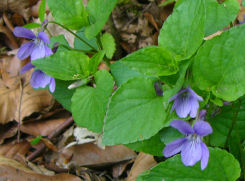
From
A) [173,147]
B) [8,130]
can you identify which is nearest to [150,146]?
[173,147]

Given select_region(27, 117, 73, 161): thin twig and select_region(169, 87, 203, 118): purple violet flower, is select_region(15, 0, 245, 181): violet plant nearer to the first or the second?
select_region(169, 87, 203, 118): purple violet flower

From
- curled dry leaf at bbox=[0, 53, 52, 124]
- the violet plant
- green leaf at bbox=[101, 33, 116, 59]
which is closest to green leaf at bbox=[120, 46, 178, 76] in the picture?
the violet plant

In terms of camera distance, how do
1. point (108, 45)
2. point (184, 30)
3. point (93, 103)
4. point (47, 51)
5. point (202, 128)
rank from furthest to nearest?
point (108, 45) < point (47, 51) < point (93, 103) < point (184, 30) < point (202, 128)

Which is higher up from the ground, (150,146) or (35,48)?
(35,48)

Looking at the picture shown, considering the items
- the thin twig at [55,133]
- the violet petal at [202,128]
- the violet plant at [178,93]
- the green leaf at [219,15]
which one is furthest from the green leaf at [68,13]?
the violet petal at [202,128]

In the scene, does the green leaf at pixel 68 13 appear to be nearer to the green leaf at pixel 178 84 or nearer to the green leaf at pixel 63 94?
the green leaf at pixel 63 94

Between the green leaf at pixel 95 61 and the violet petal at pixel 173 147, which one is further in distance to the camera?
the green leaf at pixel 95 61

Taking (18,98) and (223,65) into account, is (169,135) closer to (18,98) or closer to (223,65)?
(223,65)
